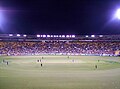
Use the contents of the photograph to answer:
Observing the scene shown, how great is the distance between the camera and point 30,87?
30.3m

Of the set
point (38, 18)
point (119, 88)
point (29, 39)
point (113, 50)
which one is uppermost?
point (38, 18)

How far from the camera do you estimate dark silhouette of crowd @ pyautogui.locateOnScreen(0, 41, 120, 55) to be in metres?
112

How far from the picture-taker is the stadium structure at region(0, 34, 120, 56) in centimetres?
11474

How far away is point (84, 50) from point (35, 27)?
96.8ft

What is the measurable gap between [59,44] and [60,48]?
20.3ft

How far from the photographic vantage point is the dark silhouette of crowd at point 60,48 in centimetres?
11200

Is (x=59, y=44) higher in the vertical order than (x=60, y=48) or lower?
higher

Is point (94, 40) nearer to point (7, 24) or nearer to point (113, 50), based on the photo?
point (113, 50)

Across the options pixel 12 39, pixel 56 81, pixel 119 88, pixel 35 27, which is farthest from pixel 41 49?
pixel 119 88

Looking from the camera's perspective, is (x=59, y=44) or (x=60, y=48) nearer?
(x=60, y=48)

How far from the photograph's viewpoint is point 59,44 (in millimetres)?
126125

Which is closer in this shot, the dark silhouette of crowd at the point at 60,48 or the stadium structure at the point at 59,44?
the dark silhouette of crowd at the point at 60,48

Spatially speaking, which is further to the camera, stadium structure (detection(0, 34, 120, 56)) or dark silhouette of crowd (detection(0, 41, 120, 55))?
stadium structure (detection(0, 34, 120, 56))

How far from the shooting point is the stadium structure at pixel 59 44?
11474cm
